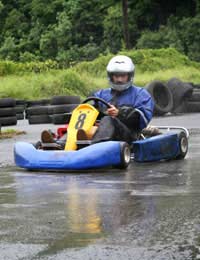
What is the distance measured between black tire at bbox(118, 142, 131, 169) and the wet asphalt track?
3.5 inches

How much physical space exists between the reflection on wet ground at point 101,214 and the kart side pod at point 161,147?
0.53 m

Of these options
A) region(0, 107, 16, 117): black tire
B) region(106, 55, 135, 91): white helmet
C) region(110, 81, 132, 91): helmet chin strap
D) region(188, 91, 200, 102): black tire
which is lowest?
region(188, 91, 200, 102): black tire

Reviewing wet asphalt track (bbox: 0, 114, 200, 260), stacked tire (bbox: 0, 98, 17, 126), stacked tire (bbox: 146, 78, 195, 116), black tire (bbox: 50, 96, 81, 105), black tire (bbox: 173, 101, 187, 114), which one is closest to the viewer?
wet asphalt track (bbox: 0, 114, 200, 260)

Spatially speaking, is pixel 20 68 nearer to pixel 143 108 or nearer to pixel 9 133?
pixel 9 133

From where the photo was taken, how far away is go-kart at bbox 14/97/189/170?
7883 mm

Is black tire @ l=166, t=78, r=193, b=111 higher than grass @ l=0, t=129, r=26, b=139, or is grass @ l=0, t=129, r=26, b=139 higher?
black tire @ l=166, t=78, r=193, b=111

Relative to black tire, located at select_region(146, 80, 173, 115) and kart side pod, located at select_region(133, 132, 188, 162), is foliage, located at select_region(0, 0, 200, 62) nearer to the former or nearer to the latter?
black tire, located at select_region(146, 80, 173, 115)

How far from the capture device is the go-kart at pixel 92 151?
25.9ft

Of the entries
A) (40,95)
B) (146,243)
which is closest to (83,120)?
(146,243)

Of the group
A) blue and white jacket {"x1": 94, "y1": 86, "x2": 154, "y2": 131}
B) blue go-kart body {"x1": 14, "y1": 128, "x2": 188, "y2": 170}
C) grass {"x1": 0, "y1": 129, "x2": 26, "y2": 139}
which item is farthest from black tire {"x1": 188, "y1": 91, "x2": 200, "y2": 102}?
blue go-kart body {"x1": 14, "y1": 128, "x2": 188, "y2": 170}

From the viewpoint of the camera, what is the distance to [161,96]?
68.0 ft

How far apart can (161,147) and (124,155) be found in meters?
1.01

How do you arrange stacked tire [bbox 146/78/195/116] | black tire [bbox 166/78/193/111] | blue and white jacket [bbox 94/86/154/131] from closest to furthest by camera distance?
blue and white jacket [bbox 94/86/154/131]
stacked tire [bbox 146/78/195/116]
black tire [bbox 166/78/193/111]

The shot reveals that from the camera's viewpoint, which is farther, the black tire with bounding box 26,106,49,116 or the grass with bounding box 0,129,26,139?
the black tire with bounding box 26,106,49,116
